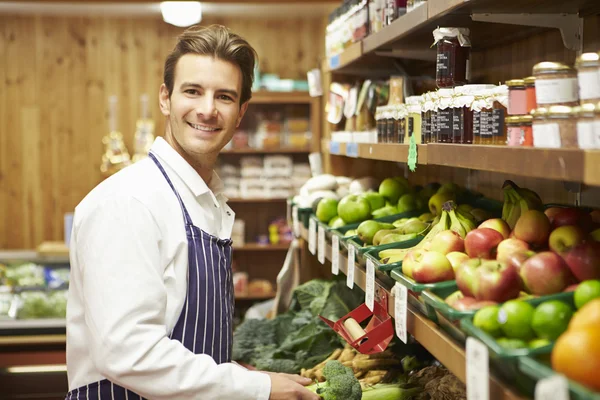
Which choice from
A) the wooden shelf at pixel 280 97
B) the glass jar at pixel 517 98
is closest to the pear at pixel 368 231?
the glass jar at pixel 517 98

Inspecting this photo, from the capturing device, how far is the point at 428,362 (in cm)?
256

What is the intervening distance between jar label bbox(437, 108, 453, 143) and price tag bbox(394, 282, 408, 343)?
384 millimetres

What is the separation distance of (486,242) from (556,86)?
1.64ft

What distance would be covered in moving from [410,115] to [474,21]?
350 mm

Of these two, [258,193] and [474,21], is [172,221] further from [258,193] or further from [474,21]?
[258,193]

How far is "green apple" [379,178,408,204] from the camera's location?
292cm

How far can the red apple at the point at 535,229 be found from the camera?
154 centimetres

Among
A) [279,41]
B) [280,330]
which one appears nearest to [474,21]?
[280,330]

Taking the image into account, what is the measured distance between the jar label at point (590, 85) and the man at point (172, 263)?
3.34ft

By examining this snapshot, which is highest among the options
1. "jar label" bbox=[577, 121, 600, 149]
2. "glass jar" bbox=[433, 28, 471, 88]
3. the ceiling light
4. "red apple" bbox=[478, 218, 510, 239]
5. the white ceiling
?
the white ceiling

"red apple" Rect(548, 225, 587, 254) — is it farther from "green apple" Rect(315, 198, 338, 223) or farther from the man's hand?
"green apple" Rect(315, 198, 338, 223)

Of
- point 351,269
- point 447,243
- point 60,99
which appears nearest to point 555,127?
point 447,243

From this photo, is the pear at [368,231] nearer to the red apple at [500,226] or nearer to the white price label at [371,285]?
the white price label at [371,285]

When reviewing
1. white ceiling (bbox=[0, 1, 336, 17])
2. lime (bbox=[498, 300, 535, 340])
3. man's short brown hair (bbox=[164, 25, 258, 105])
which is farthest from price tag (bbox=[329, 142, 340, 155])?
white ceiling (bbox=[0, 1, 336, 17])
